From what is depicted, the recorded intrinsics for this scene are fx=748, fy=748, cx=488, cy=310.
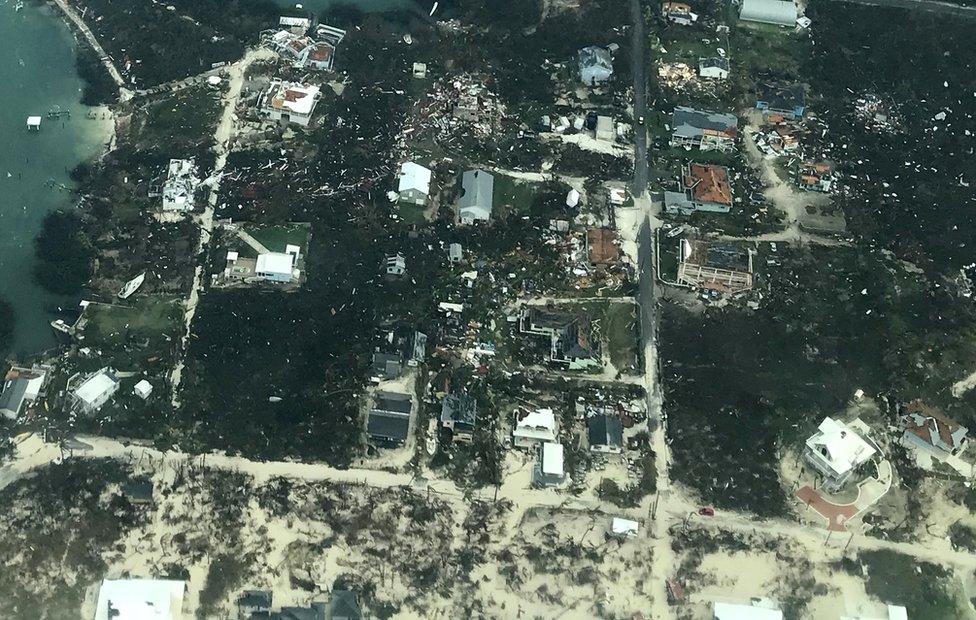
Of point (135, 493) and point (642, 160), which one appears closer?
point (135, 493)

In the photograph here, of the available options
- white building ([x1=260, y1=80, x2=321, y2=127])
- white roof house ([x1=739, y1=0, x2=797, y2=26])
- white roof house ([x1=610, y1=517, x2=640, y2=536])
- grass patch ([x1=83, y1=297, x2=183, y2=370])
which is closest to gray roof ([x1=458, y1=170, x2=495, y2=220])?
white building ([x1=260, y1=80, x2=321, y2=127])

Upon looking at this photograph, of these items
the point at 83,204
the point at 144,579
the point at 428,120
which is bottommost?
the point at 144,579

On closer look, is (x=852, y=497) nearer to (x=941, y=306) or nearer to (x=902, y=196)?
(x=941, y=306)

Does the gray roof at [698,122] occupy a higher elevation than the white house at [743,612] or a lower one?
higher

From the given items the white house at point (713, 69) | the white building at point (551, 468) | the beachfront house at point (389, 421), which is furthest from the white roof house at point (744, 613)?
the white house at point (713, 69)

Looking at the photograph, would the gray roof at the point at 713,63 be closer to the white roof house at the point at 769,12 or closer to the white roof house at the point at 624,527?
the white roof house at the point at 769,12

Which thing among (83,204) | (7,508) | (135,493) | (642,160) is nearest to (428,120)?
(642,160)
